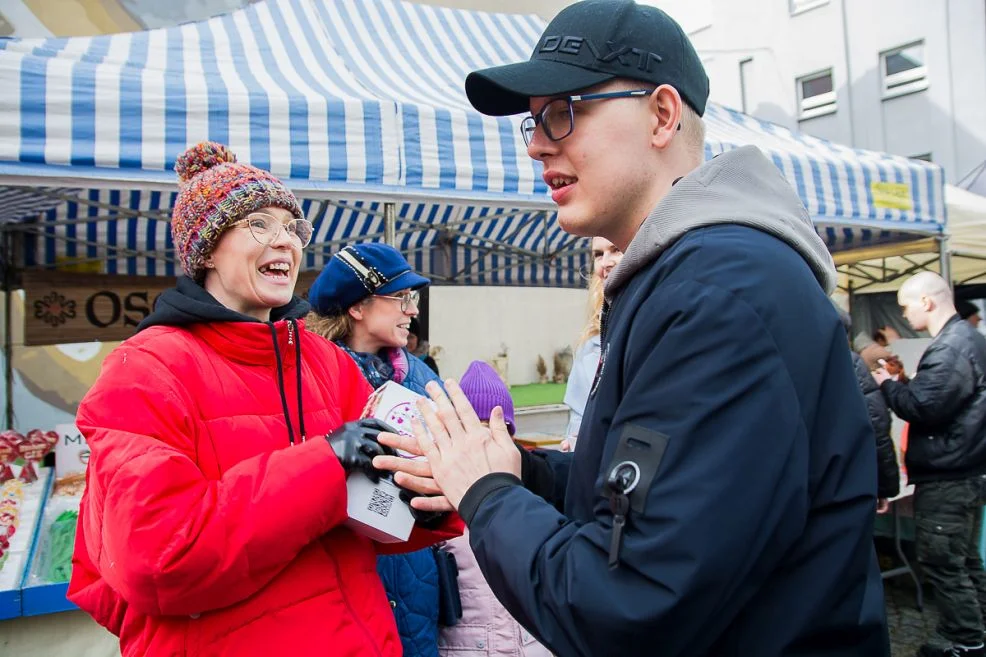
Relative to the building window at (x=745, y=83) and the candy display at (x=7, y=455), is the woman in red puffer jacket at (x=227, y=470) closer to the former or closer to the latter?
the candy display at (x=7, y=455)

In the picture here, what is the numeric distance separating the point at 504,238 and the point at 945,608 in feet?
16.1

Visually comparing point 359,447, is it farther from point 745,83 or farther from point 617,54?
point 745,83

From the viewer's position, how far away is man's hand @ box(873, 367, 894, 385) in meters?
4.22

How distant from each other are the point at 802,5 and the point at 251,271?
23550 millimetres

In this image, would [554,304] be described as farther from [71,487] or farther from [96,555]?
[96,555]

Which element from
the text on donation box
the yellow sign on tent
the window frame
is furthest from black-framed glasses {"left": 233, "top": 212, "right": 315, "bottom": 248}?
the window frame

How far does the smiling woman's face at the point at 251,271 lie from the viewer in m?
1.59

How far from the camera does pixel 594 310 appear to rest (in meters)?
3.27

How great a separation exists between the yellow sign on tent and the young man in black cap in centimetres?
543

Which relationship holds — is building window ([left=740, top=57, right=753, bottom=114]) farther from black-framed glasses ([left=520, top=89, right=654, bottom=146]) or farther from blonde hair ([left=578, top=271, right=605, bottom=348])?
black-framed glasses ([left=520, top=89, right=654, bottom=146])

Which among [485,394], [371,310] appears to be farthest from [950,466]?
[371,310]

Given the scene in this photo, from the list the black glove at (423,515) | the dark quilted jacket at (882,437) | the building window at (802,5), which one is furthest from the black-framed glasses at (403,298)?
the building window at (802,5)

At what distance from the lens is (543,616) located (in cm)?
86

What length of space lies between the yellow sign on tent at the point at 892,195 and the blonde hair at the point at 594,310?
368 cm
